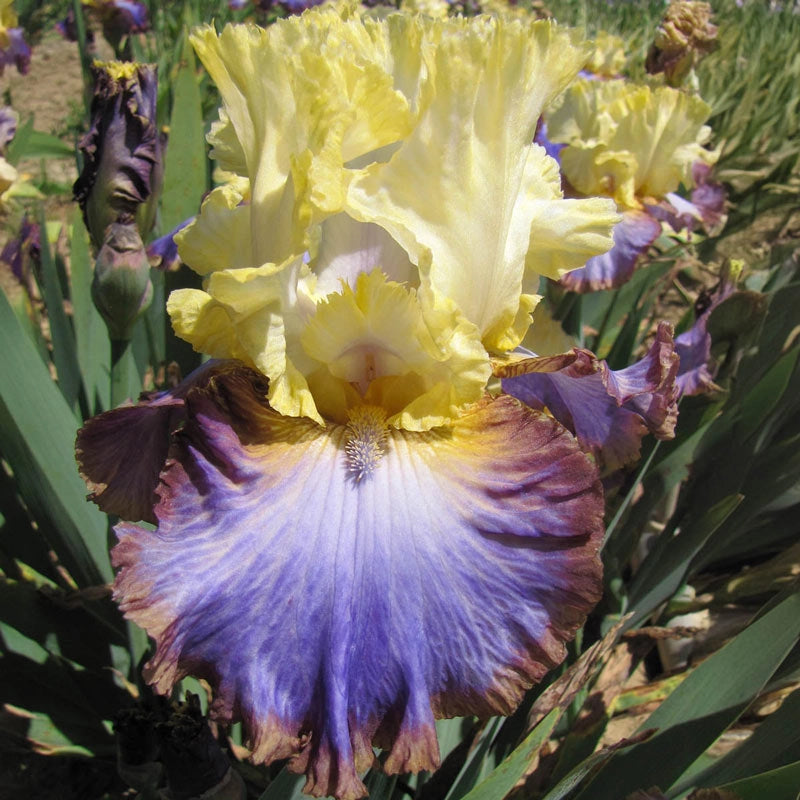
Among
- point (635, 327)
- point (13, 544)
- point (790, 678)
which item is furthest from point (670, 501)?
point (13, 544)

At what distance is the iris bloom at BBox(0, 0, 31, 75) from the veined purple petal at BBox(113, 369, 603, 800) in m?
2.93

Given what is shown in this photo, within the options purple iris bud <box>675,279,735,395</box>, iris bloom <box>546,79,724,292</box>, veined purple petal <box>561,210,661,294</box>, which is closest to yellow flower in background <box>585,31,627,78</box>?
iris bloom <box>546,79,724,292</box>

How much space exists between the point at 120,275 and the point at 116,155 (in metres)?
0.28

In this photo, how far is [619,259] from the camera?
2045mm

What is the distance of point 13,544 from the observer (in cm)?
163

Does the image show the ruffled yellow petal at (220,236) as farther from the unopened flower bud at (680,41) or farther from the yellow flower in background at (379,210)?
the unopened flower bud at (680,41)

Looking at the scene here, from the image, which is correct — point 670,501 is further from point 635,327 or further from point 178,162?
point 178,162

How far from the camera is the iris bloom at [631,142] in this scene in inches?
91.3

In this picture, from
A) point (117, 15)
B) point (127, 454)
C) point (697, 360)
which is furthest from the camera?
point (117, 15)

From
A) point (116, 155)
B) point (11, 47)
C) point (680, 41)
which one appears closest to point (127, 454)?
point (116, 155)

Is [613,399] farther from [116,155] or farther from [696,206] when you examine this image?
[696,206]

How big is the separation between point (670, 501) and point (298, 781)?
5.34 feet

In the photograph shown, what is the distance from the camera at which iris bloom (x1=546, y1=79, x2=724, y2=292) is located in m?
2.32

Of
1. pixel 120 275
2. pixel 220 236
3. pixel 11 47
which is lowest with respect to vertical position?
pixel 120 275
